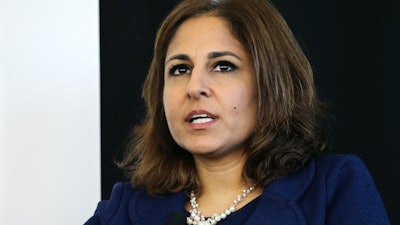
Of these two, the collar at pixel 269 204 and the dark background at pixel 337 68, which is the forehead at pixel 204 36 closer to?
the collar at pixel 269 204

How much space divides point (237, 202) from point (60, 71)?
808 millimetres

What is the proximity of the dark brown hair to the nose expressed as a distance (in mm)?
116

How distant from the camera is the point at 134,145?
1.79m

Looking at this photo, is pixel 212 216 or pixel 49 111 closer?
pixel 212 216

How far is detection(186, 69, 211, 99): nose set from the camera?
140cm

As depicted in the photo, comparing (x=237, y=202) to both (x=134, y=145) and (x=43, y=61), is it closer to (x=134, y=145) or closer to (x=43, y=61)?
(x=134, y=145)

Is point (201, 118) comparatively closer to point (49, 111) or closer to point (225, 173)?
point (225, 173)

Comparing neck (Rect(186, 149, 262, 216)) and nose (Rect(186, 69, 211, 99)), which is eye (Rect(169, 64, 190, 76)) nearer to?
nose (Rect(186, 69, 211, 99))

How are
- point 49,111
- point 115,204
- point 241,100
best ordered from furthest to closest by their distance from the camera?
1. point 49,111
2. point 115,204
3. point 241,100

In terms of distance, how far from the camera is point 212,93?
1.41m

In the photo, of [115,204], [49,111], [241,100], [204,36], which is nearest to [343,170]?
[241,100]

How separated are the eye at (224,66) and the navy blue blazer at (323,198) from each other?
27 centimetres

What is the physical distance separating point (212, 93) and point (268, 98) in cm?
13

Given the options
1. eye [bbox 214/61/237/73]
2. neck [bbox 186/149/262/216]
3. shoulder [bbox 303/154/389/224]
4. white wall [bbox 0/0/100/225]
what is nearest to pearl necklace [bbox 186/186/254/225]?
neck [bbox 186/149/262/216]
